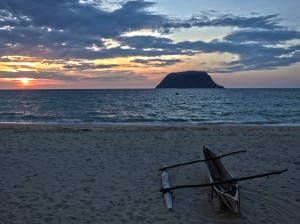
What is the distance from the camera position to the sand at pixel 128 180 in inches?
277

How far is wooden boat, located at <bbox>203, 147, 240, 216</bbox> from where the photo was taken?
21.2 ft

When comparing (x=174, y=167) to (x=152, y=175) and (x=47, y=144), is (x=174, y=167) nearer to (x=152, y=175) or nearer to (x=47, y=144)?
(x=152, y=175)

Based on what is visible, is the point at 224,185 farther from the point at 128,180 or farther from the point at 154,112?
the point at 154,112

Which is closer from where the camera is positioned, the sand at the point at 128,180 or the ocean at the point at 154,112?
the sand at the point at 128,180

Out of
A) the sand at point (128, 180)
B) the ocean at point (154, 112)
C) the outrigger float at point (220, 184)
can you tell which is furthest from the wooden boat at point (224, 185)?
the ocean at point (154, 112)

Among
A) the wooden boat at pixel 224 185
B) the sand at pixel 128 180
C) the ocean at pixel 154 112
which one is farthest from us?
the ocean at pixel 154 112

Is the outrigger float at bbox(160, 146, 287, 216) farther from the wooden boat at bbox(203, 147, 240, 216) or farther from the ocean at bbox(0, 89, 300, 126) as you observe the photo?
the ocean at bbox(0, 89, 300, 126)

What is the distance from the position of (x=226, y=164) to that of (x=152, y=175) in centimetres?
315

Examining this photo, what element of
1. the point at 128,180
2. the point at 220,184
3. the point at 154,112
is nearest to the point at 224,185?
the point at 220,184

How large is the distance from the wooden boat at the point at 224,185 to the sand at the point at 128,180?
1.25 ft

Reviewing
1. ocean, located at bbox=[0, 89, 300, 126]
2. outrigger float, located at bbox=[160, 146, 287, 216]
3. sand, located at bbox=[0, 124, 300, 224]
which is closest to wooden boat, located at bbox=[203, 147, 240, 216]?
outrigger float, located at bbox=[160, 146, 287, 216]

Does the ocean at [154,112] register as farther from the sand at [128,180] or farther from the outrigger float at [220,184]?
the outrigger float at [220,184]

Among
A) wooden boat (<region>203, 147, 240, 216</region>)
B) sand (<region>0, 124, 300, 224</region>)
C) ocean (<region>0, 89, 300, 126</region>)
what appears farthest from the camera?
ocean (<region>0, 89, 300, 126</region>)

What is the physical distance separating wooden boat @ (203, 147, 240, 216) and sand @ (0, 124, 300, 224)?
38 cm
